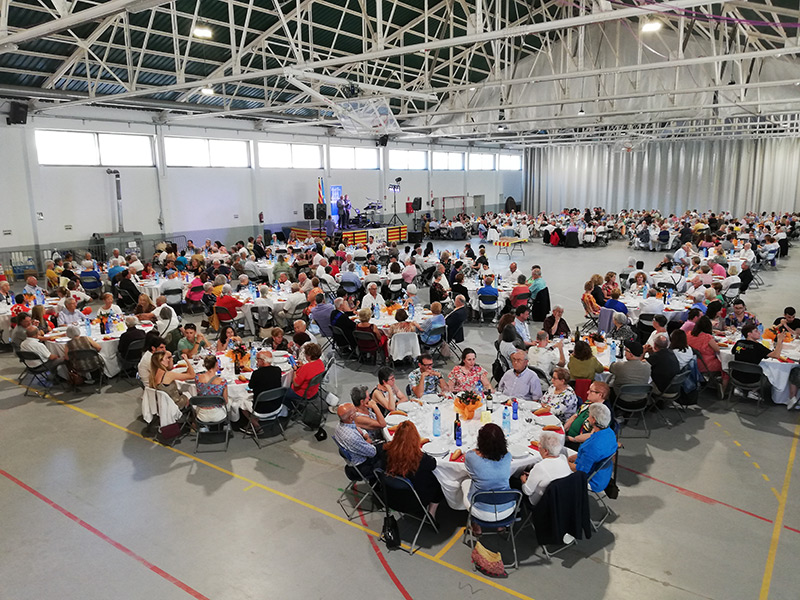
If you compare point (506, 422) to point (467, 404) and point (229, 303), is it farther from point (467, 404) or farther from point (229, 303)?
point (229, 303)

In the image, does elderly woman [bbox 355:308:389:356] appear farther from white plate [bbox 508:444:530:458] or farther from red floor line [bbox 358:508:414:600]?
white plate [bbox 508:444:530:458]

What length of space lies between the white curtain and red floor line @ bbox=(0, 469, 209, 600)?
115ft

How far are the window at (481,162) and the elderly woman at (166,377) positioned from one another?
3122cm

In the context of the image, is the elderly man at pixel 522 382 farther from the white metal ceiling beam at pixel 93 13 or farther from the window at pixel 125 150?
the window at pixel 125 150

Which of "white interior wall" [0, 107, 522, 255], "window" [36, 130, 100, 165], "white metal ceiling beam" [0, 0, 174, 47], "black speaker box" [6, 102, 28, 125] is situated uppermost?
"black speaker box" [6, 102, 28, 125]

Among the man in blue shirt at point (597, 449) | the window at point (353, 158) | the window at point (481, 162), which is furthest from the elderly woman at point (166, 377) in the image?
the window at point (481, 162)

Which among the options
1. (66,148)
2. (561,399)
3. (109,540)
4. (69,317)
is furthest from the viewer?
(66,148)

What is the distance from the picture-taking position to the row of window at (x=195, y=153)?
57.0 ft

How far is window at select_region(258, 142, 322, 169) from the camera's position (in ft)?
76.1

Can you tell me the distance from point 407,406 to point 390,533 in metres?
1.48

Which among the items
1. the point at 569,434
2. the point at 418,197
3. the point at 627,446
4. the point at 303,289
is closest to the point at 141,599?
the point at 569,434

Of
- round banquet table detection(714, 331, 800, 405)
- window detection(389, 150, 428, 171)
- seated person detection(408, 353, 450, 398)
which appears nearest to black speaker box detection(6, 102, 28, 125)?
seated person detection(408, 353, 450, 398)

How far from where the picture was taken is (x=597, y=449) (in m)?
4.80

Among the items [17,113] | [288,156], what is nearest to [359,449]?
[17,113]
